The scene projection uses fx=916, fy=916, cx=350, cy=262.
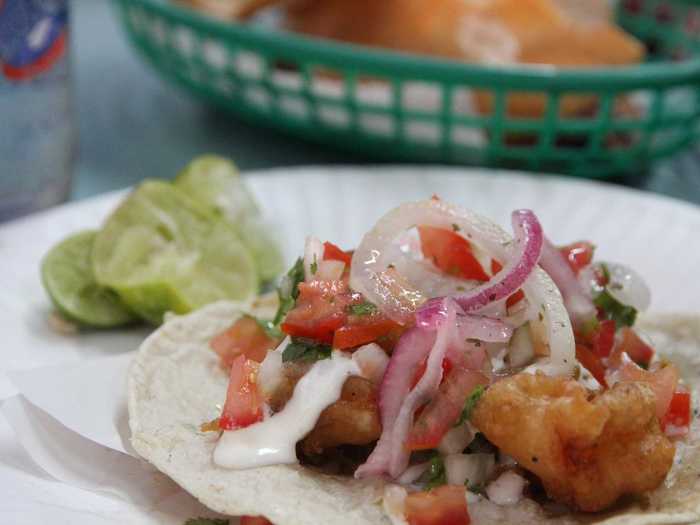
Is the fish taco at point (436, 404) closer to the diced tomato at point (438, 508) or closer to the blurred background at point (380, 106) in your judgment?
the diced tomato at point (438, 508)

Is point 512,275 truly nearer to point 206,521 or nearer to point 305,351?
point 305,351

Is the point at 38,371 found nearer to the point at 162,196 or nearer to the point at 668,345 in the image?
the point at 162,196

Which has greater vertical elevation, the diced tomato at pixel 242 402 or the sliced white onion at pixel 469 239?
the sliced white onion at pixel 469 239

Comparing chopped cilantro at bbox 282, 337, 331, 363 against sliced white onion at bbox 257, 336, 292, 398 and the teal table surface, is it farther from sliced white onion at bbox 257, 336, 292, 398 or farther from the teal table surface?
the teal table surface

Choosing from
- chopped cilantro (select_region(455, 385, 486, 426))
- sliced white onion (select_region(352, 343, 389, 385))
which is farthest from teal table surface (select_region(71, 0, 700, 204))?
chopped cilantro (select_region(455, 385, 486, 426))

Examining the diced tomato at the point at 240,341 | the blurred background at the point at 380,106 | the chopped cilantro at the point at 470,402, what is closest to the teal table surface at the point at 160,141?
the blurred background at the point at 380,106
